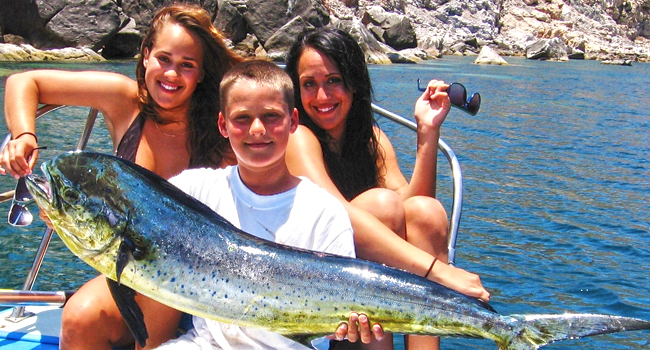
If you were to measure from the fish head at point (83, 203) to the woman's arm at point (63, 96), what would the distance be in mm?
750

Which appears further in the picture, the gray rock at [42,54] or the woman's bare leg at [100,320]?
the gray rock at [42,54]

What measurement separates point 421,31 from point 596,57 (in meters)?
19.7

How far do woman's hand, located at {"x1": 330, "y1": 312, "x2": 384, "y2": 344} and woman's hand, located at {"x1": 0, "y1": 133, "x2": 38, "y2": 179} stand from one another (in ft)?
5.10

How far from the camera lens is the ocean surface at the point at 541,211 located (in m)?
7.61

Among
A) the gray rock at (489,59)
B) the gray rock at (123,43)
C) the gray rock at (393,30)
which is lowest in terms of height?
the gray rock at (489,59)

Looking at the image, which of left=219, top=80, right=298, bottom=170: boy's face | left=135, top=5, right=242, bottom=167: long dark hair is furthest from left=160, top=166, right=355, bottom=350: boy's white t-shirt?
left=135, top=5, right=242, bottom=167: long dark hair

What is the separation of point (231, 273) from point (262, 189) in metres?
0.62

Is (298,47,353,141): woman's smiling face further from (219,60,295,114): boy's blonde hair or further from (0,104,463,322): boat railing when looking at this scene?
(219,60,295,114): boy's blonde hair

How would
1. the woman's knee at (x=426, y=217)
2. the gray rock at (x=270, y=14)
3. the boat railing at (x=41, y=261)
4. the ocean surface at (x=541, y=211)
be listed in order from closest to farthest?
the boat railing at (x=41, y=261) → the woman's knee at (x=426, y=217) → the ocean surface at (x=541, y=211) → the gray rock at (x=270, y=14)

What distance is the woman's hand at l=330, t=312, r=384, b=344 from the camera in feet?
8.36

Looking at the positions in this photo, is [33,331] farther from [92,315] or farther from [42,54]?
[42,54]

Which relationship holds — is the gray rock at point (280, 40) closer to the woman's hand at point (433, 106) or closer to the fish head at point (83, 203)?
the woman's hand at point (433, 106)

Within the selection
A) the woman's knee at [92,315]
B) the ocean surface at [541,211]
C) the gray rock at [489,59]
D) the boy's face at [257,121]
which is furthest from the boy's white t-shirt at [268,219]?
the gray rock at [489,59]

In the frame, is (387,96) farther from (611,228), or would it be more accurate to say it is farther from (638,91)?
(611,228)
